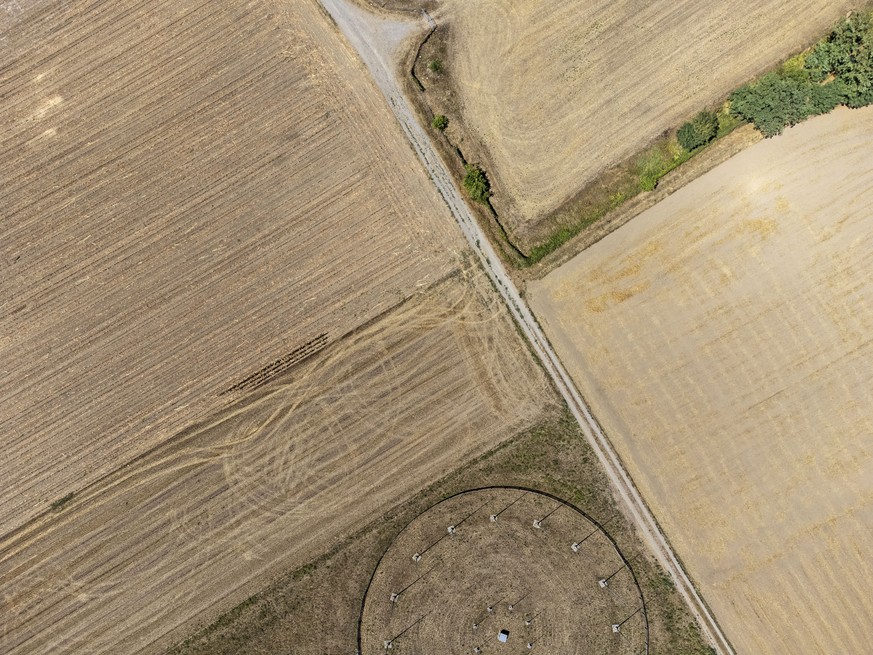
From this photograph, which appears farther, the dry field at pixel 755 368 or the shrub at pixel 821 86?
the dry field at pixel 755 368

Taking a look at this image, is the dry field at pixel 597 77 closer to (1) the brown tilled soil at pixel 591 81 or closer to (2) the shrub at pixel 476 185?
(1) the brown tilled soil at pixel 591 81

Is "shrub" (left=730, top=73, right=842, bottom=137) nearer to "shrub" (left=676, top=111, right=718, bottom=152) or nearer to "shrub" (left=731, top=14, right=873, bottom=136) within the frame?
"shrub" (left=731, top=14, right=873, bottom=136)

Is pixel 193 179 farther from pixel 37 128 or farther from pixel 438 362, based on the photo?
pixel 438 362

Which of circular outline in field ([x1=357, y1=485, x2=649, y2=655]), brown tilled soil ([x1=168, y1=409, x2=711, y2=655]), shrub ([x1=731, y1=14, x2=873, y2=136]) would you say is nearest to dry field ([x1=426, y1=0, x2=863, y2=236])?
shrub ([x1=731, y1=14, x2=873, y2=136])

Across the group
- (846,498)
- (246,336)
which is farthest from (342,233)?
(846,498)

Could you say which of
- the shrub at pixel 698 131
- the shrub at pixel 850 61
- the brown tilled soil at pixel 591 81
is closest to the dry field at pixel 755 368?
the shrub at pixel 850 61

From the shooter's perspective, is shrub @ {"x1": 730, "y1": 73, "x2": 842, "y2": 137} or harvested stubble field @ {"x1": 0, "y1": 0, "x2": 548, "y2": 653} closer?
shrub @ {"x1": 730, "y1": 73, "x2": 842, "y2": 137}
